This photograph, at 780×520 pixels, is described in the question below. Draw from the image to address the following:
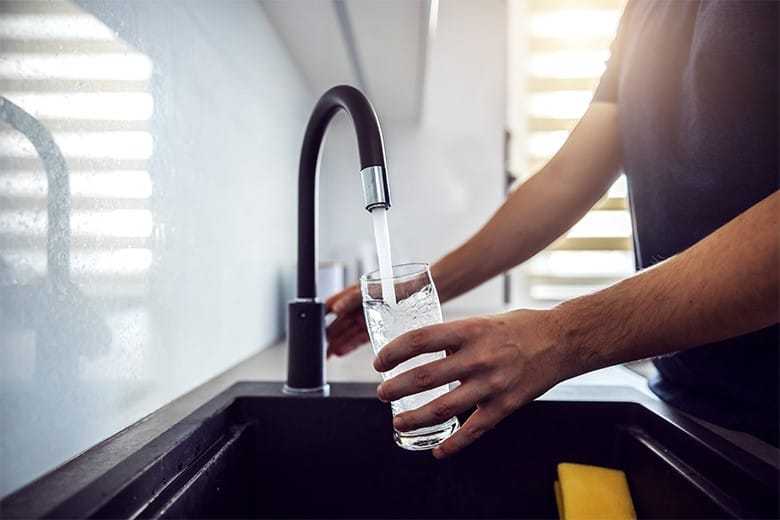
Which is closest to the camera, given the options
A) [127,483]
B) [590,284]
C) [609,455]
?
[127,483]

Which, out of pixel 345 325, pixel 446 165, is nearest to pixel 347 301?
pixel 345 325

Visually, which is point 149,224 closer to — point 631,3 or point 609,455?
point 609,455

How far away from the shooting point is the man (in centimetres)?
46

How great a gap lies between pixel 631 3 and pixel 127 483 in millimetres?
1035

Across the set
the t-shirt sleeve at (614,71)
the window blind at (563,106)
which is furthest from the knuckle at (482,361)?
the window blind at (563,106)

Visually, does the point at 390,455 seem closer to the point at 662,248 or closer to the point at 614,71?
the point at 662,248

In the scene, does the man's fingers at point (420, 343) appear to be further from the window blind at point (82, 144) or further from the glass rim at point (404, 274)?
the window blind at point (82, 144)

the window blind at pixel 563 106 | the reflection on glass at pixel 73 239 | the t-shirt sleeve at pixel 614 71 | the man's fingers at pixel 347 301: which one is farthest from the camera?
the window blind at pixel 563 106

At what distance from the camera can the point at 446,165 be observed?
206 centimetres

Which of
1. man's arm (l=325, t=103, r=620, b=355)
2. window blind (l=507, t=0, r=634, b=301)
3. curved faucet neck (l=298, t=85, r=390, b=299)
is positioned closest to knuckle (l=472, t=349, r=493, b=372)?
curved faucet neck (l=298, t=85, r=390, b=299)

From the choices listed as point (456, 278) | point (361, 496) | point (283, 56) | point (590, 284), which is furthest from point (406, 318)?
point (590, 284)

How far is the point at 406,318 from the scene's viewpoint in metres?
0.55

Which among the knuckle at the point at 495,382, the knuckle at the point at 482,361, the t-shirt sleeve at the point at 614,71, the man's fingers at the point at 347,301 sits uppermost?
the t-shirt sleeve at the point at 614,71

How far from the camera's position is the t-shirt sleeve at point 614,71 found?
3.20 ft
